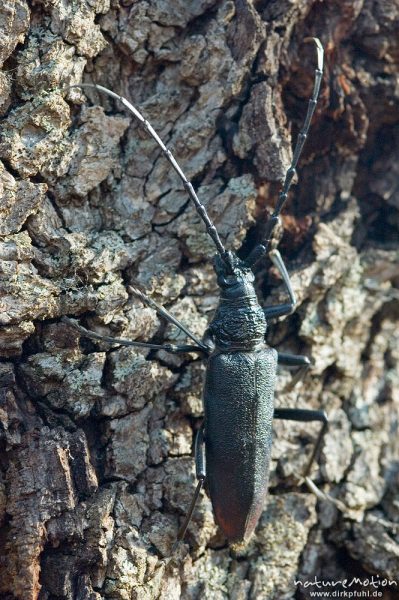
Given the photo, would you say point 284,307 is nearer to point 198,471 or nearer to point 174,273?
point 174,273

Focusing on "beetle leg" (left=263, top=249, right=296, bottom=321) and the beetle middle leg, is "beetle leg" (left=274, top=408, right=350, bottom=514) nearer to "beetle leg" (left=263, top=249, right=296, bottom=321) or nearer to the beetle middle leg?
the beetle middle leg

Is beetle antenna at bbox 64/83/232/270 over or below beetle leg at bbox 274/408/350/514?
over

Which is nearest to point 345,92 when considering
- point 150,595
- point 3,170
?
point 3,170

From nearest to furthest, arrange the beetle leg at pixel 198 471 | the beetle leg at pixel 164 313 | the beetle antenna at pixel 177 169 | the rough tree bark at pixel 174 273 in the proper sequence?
the rough tree bark at pixel 174 273 < the beetle antenna at pixel 177 169 < the beetle leg at pixel 198 471 < the beetle leg at pixel 164 313

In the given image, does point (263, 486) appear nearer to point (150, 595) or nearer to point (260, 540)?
point (260, 540)

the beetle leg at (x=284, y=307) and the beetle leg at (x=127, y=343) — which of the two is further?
the beetle leg at (x=284, y=307)

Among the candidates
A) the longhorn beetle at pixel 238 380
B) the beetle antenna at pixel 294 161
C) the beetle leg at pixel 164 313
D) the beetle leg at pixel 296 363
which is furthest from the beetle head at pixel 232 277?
the beetle leg at pixel 296 363

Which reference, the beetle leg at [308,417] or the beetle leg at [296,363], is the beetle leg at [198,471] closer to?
the beetle leg at [308,417]

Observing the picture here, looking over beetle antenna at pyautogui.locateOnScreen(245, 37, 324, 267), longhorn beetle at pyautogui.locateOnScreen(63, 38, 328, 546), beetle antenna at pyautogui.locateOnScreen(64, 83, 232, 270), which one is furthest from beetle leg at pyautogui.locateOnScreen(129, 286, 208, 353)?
beetle antenna at pyautogui.locateOnScreen(245, 37, 324, 267)
